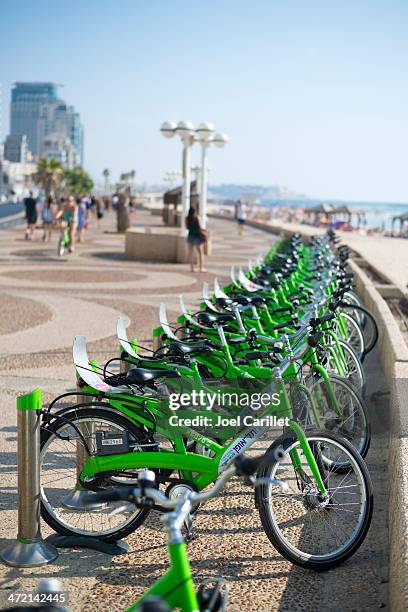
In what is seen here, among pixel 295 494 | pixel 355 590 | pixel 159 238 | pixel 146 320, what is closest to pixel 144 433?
pixel 295 494

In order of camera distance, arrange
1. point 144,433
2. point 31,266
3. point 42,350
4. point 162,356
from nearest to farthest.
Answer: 1. point 144,433
2. point 162,356
3. point 42,350
4. point 31,266

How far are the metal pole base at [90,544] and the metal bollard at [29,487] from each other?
7.9 inches

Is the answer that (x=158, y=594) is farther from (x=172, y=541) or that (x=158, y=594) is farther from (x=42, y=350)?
(x=42, y=350)

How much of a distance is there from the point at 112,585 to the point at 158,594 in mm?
1446

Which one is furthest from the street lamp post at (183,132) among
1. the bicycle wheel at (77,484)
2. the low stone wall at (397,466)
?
the bicycle wheel at (77,484)

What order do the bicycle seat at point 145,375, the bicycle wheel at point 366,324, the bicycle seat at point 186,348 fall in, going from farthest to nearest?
the bicycle wheel at point 366,324 < the bicycle seat at point 186,348 < the bicycle seat at point 145,375

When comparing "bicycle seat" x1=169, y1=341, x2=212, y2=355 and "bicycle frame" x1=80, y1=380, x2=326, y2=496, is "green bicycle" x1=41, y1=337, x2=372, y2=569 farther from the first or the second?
"bicycle seat" x1=169, y1=341, x2=212, y2=355

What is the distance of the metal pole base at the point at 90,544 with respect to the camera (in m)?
4.00

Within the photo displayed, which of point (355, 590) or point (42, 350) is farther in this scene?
point (42, 350)

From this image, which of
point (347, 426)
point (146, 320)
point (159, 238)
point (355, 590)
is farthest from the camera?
point (159, 238)

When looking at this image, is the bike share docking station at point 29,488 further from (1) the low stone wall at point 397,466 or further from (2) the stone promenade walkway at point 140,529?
(1) the low stone wall at point 397,466

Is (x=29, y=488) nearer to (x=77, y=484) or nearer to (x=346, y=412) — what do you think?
(x=77, y=484)

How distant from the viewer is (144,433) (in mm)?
4008

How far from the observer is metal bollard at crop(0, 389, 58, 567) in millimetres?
3822
